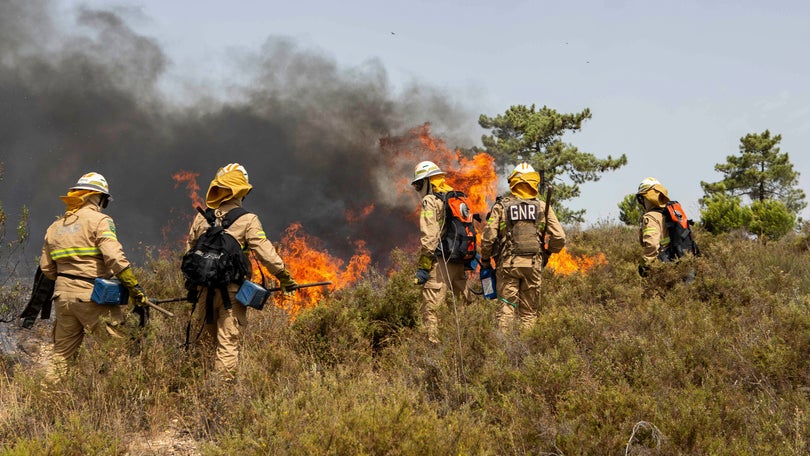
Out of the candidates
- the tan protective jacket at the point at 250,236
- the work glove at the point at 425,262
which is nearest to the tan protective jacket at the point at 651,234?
the work glove at the point at 425,262

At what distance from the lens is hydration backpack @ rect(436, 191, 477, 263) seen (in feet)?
22.2

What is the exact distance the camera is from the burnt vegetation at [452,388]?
11.5 ft

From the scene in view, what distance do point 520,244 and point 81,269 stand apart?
15.2 ft

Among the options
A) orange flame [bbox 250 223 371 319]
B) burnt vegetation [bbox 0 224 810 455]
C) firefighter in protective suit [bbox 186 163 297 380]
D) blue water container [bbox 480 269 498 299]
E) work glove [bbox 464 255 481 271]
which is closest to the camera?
burnt vegetation [bbox 0 224 810 455]

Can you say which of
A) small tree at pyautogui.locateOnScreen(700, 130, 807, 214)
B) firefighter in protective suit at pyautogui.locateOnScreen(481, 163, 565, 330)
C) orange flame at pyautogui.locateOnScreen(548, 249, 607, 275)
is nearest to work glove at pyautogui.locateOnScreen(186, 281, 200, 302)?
firefighter in protective suit at pyautogui.locateOnScreen(481, 163, 565, 330)

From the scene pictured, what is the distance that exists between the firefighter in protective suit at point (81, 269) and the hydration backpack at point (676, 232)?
21.8 feet

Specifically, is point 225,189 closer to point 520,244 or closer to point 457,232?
point 457,232

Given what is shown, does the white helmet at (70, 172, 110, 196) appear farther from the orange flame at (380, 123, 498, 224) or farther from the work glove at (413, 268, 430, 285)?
the orange flame at (380, 123, 498, 224)

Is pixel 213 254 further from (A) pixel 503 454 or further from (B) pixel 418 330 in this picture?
(A) pixel 503 454

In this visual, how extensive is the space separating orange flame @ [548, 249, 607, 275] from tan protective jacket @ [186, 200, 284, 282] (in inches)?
229

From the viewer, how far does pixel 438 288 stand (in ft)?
22.4

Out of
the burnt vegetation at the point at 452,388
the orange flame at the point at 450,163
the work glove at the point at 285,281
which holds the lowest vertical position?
the burnt vegetation at the point at 452,388

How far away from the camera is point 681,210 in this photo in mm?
7879

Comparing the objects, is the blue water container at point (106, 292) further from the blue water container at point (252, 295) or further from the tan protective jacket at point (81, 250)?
the blue water container at point (252, 295)
